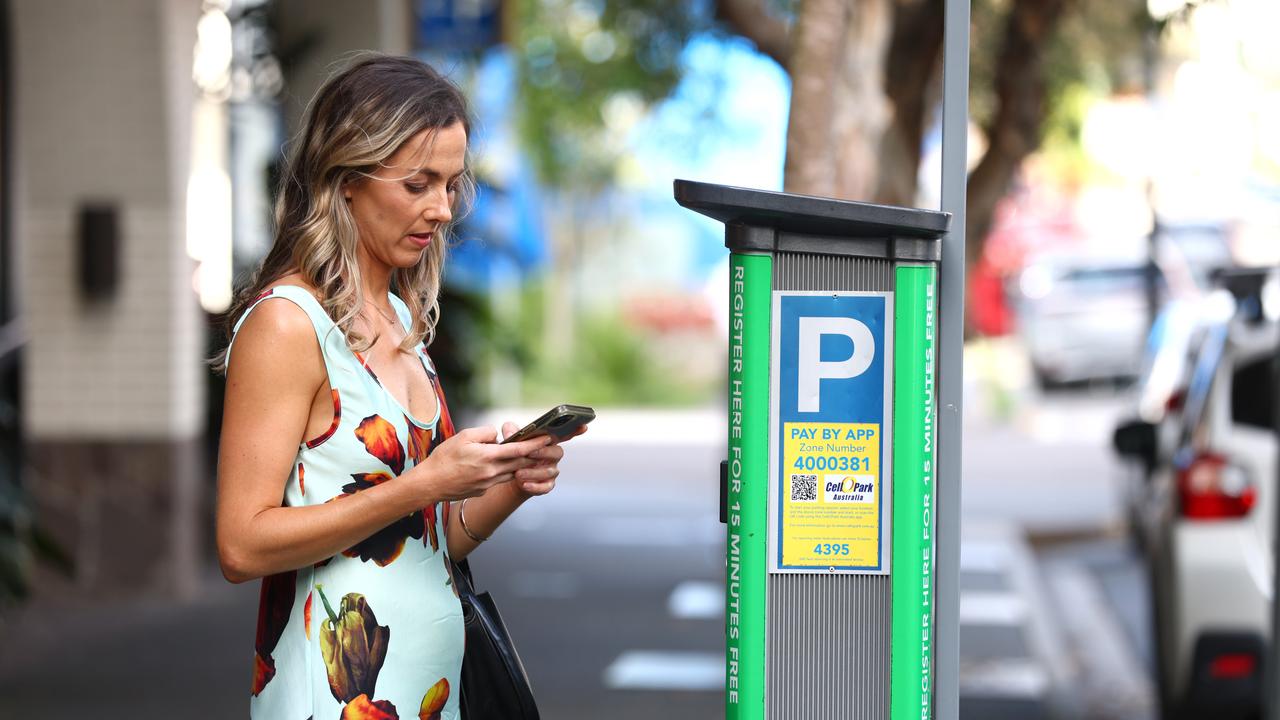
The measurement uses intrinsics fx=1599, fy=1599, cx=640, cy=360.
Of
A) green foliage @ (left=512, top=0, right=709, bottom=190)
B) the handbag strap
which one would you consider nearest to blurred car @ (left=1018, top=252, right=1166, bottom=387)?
green foliage @ (left=512, top=0, right=709, bottom=190)

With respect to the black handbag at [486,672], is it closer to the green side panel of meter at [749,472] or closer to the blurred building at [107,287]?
the green side panel of meter at [749,472]

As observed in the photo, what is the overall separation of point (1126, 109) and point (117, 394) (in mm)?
22055

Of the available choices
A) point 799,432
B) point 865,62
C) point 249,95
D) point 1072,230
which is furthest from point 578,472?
point 1072,230

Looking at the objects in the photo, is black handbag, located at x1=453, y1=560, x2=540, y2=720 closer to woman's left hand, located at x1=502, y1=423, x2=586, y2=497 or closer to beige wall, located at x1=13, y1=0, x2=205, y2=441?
woman's left hand, located at x1=502, y1=423, x2=586, y2=497

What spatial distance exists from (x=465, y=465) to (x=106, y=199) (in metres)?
7.59

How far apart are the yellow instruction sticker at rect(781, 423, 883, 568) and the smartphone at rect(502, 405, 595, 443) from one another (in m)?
0.45

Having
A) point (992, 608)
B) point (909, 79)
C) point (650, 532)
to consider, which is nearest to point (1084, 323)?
point (650, 532)

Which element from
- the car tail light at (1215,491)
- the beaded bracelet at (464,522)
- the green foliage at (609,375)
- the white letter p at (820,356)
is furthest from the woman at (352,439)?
the green foliage at (609,375)

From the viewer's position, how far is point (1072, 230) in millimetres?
34719

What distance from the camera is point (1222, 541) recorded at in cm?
554

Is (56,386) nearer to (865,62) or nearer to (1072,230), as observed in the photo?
(865,62)

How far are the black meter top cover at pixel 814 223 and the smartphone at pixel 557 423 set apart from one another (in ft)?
1.44

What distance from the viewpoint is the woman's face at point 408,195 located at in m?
2.48

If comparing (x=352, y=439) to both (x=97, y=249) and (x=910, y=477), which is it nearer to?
(x=910, y=477)
